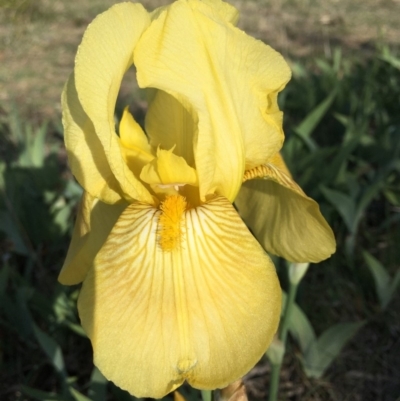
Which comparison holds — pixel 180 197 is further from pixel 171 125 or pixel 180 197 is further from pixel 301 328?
pixel 301 328

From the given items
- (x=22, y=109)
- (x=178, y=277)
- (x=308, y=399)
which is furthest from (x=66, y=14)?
(x=178, y=277)

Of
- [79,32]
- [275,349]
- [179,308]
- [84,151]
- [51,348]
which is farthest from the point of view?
[79,32]

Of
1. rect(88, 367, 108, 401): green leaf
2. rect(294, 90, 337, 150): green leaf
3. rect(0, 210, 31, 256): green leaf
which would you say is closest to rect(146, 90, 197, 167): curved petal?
rect(88, 367, 108, 401): green leaf

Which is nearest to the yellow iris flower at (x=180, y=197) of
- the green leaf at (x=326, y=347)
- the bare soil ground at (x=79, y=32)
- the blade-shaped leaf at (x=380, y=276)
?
the green leaf at (x=326, y=347)

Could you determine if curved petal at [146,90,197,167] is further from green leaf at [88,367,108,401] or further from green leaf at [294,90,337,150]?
green leaf at [294,90,337,150]

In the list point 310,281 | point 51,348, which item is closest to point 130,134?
point 51,348

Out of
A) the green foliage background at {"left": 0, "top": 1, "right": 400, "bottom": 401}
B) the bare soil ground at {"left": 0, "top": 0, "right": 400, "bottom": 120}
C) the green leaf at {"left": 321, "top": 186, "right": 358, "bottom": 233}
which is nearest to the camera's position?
the green foliage background at {"left": 0, "top": 1, "right": 400, "bottom": 401}

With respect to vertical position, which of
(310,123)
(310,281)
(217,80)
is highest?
(217,80)
